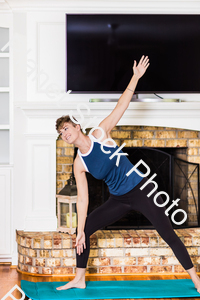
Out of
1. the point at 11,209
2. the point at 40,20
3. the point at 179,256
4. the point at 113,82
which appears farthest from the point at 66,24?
the point at 179,256

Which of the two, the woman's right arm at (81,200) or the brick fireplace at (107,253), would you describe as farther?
the brick fireplace at (107,253)

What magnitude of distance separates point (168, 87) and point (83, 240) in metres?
1.37

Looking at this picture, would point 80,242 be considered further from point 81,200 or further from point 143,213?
point 143,213

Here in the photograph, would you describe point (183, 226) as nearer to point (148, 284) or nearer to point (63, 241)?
point (148, 284)

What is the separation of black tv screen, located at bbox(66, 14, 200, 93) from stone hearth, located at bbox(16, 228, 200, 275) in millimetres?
1137

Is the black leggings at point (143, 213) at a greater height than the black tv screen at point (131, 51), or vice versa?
the black tv screen at point (131, 51)

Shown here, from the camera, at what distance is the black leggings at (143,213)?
7.20 feet

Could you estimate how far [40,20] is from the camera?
2.87m

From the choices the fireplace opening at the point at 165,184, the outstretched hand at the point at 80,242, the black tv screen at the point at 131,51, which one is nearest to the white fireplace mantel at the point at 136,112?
the black tv screen at the point at 131,51

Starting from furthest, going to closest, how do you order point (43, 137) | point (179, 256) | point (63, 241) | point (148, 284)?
point (43, 137), point (63, 241), point (148, 284), point (179, 256)

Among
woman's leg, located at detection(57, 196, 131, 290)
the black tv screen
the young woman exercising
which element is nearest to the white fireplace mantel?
the black tv screen

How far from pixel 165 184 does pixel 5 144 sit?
4.66 feet

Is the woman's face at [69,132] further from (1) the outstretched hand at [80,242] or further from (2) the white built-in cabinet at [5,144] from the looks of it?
(2) the white built-in cabinet at [5,144]

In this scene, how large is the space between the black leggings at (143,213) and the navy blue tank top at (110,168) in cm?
5
